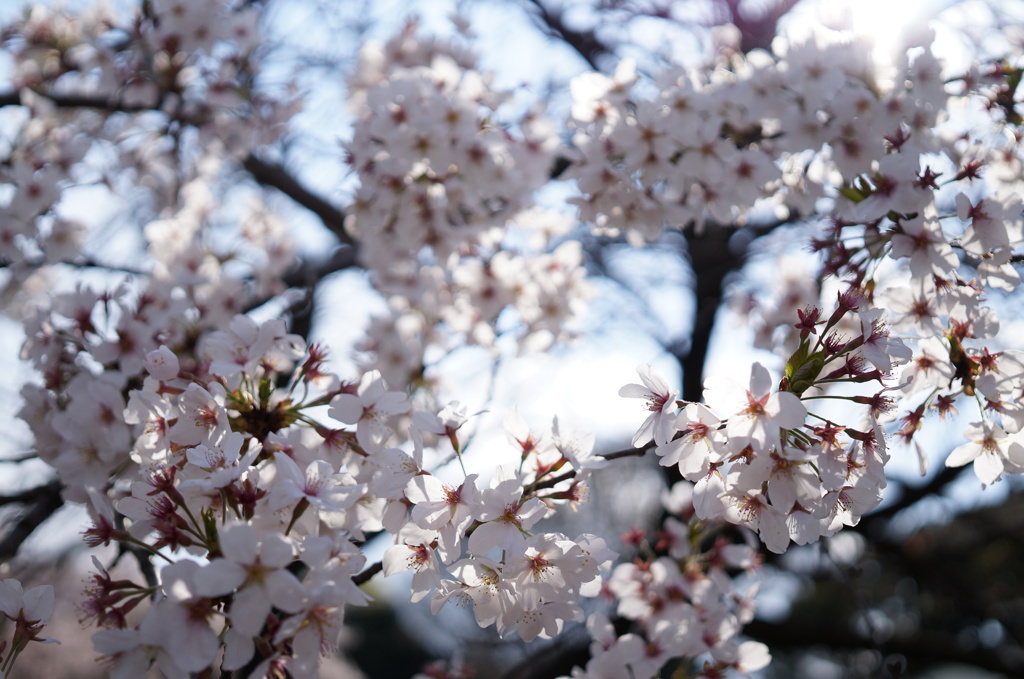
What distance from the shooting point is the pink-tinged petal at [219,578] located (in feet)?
3.60

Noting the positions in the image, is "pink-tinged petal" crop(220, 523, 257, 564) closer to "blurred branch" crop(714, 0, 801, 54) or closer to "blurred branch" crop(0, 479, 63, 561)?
"blurred branch" crop(0, 479, 63, 561)

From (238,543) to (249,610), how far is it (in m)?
0.11

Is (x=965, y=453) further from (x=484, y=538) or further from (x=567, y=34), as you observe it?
(x=567, y=34)

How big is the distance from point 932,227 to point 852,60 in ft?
2.58

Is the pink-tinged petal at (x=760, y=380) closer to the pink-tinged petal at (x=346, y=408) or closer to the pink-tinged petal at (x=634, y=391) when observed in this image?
the pink-tinged petal at (x=634, y=391)

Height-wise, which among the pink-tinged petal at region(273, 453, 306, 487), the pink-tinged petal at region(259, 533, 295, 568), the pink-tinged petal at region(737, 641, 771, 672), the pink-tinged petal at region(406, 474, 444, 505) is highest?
the pink-tinged petal at region(259, 533, 295, 568)

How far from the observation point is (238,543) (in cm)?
113

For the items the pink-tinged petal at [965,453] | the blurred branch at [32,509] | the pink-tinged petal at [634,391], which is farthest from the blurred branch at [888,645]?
the blurred branch at [32,509]

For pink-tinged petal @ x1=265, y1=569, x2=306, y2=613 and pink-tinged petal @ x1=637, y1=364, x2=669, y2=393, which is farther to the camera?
pink-tinged petal @ x1=637, y1=364, x2=669, y2=393

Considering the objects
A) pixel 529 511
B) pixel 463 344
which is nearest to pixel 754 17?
pixel 463 344

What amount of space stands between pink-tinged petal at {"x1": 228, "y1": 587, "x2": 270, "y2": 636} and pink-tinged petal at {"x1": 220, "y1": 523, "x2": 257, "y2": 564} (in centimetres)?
5

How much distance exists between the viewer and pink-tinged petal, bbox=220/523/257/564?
44.2 inches

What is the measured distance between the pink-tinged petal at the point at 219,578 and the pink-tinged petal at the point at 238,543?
0.05 ft

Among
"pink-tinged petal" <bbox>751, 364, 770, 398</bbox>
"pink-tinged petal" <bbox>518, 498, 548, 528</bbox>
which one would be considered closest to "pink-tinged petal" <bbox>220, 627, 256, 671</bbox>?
"pink-tinged petal" <bbox>518, 498, 548, 528</bbox>
